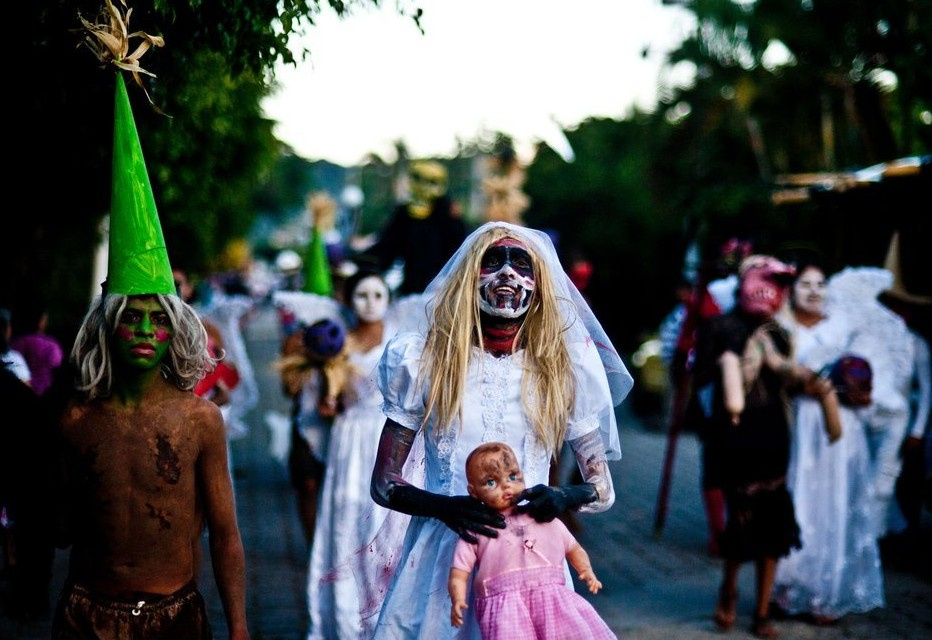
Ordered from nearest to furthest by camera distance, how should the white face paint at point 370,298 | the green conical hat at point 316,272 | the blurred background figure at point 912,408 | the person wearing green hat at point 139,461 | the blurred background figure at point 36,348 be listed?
the person wearing green hat at point 139,461 → the white face paint at point 370,298 → the blurred background figure at point 36,348 → the blurred background figure at point 912,408 → the green conical hat at point 316,272

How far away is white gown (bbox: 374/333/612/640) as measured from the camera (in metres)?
3.68

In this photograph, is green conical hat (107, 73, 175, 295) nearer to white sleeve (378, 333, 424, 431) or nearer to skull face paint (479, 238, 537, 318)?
white sleeve (378, 333, 424, 431)

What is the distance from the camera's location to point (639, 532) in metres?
9.65

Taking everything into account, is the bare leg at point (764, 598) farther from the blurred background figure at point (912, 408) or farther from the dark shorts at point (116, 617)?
the dark shorts at point (116, 617)

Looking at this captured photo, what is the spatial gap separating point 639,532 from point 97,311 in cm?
686

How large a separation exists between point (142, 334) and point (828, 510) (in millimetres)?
5105

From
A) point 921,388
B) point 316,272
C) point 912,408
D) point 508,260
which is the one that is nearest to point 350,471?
point 508,260

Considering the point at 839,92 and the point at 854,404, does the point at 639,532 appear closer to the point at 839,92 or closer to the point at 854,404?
the point at 854,404

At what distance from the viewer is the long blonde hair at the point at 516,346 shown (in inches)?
149

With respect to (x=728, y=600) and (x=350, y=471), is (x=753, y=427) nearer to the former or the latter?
(x=728, y=600)

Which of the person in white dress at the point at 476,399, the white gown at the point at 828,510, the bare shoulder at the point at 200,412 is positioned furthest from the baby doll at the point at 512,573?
the white gown at the point at 828,510

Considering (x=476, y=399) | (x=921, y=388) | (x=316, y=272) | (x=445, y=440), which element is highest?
(x=316, y=272)

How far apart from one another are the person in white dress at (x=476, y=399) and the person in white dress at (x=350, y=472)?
7.00 ft

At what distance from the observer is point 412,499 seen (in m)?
3.58
